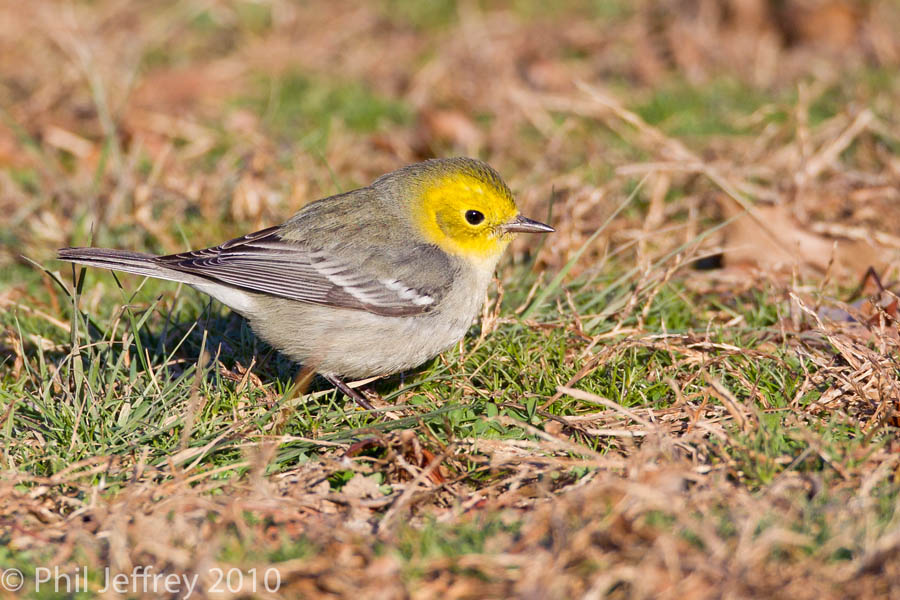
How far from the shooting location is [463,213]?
4770 mm

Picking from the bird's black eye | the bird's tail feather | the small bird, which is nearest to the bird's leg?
the small bird

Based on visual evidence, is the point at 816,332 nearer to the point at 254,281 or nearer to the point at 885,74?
the point at 254,281

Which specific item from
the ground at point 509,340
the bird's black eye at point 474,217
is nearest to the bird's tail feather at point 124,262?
the ground at point 509,340

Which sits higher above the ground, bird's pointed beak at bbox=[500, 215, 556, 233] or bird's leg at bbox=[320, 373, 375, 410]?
bird's pointed beak at bbox=[500, 215, 556, 233]

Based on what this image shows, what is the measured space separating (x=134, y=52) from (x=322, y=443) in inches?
260

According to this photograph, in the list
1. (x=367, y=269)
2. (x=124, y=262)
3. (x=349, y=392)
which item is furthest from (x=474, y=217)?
(x=124, y=262)

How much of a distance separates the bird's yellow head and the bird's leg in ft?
2.87

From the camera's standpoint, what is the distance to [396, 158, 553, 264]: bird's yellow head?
15.6 feet

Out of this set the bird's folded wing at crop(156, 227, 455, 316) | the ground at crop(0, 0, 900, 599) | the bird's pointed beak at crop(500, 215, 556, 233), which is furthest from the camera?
the bird's pointed beak at crop(500, 215, 556, 233)

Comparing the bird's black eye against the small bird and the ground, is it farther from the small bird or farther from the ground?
the ground

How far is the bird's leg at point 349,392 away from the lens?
14.4 feet

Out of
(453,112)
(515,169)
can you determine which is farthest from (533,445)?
(453,112)

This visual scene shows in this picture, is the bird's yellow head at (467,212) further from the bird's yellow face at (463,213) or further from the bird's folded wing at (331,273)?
the bird's folded wing at (331,273)

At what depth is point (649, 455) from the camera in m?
3.49
